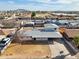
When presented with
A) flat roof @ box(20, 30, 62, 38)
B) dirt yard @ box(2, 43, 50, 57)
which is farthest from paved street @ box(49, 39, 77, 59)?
flat roof @ box(20, 30, 62, 38)

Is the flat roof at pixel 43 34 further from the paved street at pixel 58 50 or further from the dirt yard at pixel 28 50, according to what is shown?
the dirt yard at pixel 28 50

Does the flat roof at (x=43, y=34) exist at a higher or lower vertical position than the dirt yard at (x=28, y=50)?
higher

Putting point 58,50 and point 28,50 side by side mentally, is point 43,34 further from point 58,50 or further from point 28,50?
point 58,50

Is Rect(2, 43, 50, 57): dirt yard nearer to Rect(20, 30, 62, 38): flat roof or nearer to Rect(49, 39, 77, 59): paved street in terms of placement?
Rect(49, 39, 77, 59): paved street

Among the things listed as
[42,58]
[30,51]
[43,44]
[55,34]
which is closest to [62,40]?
[55,34]

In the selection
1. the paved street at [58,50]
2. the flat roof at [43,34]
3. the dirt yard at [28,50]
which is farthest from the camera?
the flat roof at [43,34]

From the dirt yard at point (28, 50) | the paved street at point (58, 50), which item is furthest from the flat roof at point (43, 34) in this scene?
the dirt yard at point (28, 50)

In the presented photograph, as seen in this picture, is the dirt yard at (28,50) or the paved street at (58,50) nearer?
the paved street at (58,50)

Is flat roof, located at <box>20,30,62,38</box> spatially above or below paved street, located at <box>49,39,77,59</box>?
above

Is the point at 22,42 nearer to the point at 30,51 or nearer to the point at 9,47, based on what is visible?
the point at 9,47
